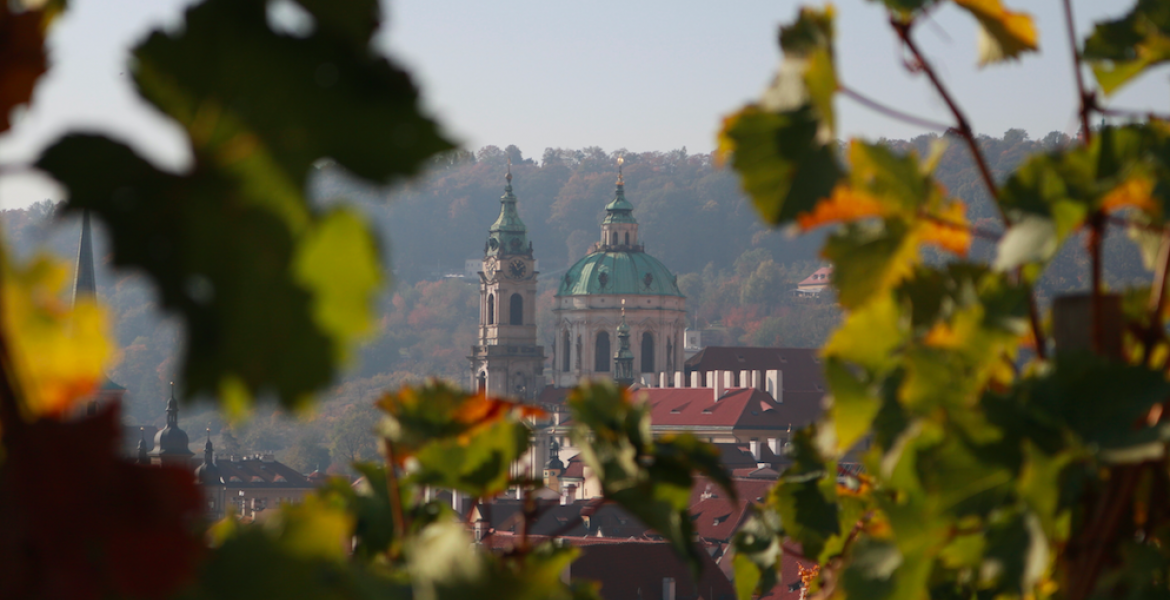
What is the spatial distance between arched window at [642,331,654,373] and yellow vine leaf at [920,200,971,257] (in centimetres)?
6405

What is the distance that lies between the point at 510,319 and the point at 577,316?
3940 millimetres

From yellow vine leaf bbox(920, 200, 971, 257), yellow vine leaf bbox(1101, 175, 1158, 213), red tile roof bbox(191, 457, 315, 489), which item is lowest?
red tile roof bbox(191, 457, 315, 489)

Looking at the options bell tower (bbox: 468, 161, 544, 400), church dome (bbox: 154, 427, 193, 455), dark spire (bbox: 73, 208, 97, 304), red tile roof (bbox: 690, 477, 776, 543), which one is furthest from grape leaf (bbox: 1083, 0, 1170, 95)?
bell tower (bbox: 468, 161, 544, 400)

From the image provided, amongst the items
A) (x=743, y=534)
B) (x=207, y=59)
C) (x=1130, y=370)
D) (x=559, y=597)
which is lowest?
(x=743, y=534)

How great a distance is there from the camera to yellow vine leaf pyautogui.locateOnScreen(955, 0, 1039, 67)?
1238 mm

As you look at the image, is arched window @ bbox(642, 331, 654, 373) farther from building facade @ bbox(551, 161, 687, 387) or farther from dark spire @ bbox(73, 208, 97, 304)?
dark spire @ bbox(73, 208, 97, 304)

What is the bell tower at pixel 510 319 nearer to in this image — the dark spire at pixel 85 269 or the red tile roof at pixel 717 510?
the red tile roof at pixel 717 510

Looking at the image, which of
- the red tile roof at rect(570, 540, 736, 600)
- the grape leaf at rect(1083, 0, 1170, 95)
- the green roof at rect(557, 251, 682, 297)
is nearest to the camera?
the grape leaf at rect(1083, 0, 1170, 95)

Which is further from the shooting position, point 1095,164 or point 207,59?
point 1095,164

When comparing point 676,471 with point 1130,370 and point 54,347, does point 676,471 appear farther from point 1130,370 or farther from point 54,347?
point 54,347

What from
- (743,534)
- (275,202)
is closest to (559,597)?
(275,202)

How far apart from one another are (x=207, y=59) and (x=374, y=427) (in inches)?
35.8

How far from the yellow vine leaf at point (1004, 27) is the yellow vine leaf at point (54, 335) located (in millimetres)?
896

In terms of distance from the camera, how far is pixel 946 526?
1.02m
